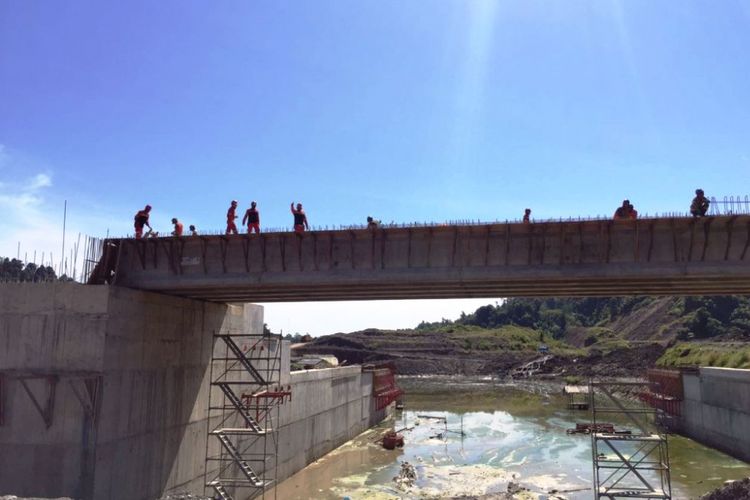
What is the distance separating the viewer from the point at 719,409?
32.0 metres

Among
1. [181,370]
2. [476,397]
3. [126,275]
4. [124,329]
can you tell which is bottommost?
[476,397]

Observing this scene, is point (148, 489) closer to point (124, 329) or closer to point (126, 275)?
point (124, 329)

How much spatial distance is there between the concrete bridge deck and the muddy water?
971 cm

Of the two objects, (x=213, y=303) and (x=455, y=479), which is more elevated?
(x=213, y=303)

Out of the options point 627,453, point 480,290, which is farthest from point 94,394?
point 627,453

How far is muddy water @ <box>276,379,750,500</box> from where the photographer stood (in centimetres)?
2441

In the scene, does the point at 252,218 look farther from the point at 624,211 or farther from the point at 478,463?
the point at 478,463

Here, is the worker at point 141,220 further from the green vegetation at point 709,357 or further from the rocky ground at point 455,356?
the rocky ground at point 455,356

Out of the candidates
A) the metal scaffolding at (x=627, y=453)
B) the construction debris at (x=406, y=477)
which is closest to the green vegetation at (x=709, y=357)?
the metal scaffolding at (x=627, y=453)

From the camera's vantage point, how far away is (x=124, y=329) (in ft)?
53.7

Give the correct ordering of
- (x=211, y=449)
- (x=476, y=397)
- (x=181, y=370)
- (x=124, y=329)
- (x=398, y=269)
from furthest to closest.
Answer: (x=476, y=397) → (x=211, y=449) → (x=181, y=370) → (x=398, y=269) → (x=124, y=329)

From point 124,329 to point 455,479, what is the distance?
16.8 metres

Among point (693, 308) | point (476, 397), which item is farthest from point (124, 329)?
point (693, 308)

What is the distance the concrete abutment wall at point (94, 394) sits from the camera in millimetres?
14594
